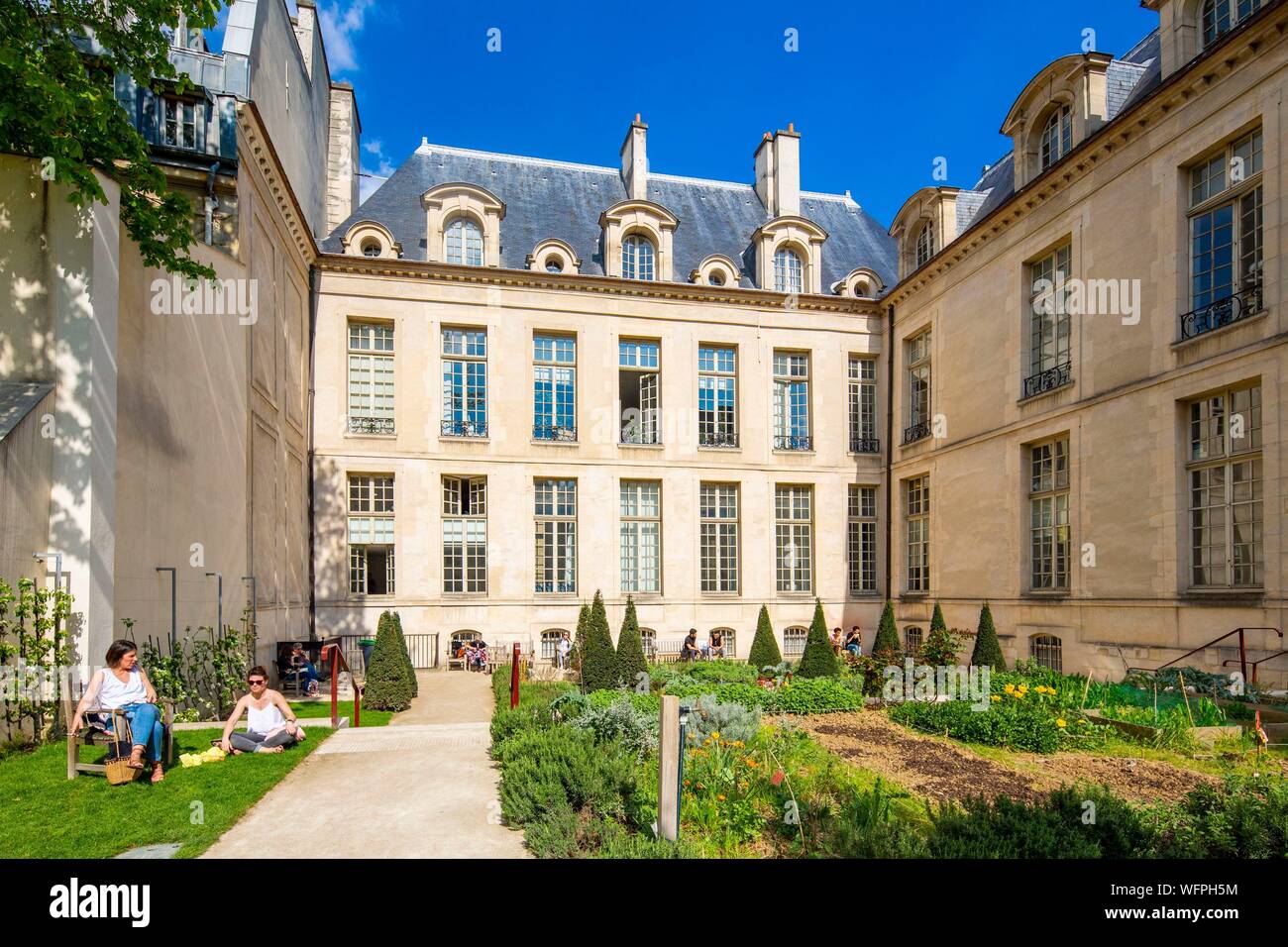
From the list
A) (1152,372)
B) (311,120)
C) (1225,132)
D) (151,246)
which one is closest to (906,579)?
(1152,372)

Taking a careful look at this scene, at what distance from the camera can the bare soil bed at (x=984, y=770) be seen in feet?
25.4

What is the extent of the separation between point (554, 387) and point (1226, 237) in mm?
15324

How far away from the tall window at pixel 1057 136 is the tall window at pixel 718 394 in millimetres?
9215

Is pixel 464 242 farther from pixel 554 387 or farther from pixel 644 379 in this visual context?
pixel 644 379

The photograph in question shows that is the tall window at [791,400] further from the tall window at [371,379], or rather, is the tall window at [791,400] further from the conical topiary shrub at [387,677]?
the conical topiary shrub at [387,677]

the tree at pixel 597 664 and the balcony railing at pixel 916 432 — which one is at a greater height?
the balcony railing at pixel 916 432

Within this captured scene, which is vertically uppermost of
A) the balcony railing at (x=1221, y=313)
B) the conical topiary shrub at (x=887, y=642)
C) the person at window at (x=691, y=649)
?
the balcony railing at (x=1221, y=313)

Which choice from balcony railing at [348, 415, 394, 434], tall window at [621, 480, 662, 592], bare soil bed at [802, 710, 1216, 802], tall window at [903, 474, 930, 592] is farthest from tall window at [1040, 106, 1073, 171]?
balcony railing at [348, 415, 394, 434]

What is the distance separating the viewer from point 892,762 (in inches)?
355

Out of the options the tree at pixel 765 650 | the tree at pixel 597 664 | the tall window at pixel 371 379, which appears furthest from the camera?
the tall window at pixel 371 379

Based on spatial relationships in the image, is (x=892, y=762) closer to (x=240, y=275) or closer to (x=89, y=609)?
(x=89, y=609)

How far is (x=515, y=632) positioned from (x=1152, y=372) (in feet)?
50.9

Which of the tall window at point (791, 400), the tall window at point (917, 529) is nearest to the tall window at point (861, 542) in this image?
the tall window at point (917, 529)

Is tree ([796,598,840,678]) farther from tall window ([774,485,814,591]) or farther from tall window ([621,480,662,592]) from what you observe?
tall window ([774,485,814,591])
